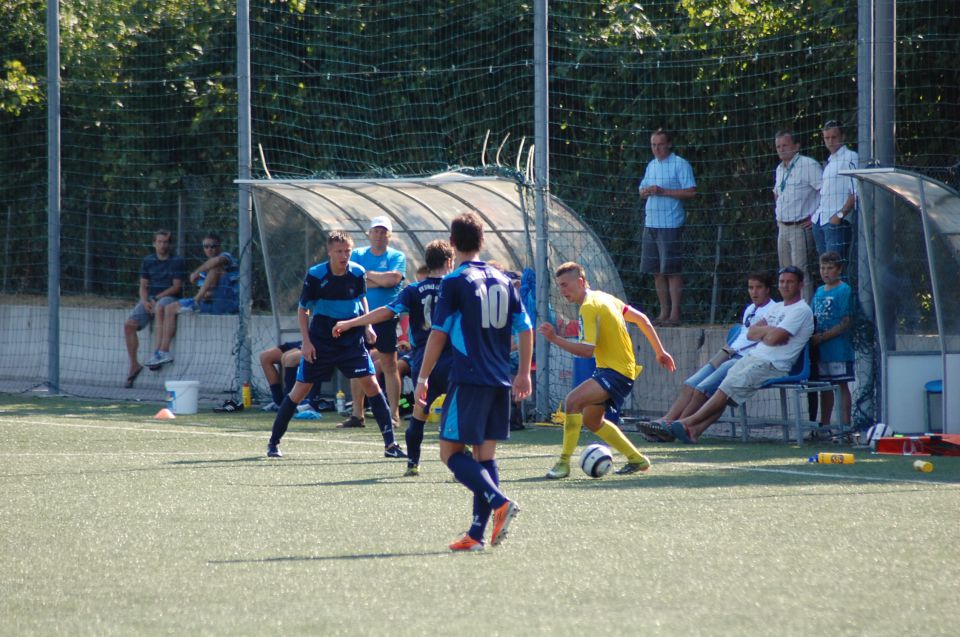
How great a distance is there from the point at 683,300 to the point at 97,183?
33.8 ft

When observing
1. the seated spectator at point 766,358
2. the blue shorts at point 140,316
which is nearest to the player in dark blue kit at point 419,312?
the seated spectator at point 766,358

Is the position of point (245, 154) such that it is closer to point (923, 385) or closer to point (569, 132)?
point (569, 132)

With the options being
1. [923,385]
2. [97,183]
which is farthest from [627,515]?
[97,183]

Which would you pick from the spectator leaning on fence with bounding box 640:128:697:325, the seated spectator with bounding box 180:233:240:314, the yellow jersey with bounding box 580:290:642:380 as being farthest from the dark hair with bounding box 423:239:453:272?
the seated spectator with bounding box 180:233:240:314

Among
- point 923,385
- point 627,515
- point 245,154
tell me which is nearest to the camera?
point 627,515

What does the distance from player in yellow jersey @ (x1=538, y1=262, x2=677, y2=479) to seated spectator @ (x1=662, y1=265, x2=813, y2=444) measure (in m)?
2.47

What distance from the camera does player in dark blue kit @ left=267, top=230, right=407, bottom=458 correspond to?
36.0ft

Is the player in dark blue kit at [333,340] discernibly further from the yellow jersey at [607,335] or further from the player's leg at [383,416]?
the yellow jersey at [607,335]

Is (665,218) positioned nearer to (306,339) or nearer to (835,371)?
(835,371)

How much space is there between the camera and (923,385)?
12031 mm

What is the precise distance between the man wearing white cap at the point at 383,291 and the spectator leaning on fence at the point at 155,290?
5065 millimetres

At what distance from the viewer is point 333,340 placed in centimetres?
1122

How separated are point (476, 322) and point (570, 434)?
9.13 feet

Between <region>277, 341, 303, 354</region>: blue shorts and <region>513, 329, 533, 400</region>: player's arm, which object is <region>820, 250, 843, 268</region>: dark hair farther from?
<region>277, 341, 303, 354</region>: blue shorts
